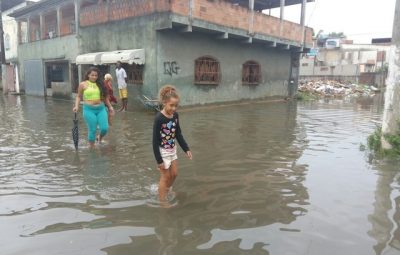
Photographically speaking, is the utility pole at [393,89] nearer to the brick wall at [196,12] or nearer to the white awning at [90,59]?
the brick wall at [196,12]

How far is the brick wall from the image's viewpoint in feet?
43.1

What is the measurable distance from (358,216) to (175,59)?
11.3 m

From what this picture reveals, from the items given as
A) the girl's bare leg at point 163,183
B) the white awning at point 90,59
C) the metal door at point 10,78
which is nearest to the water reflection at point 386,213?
the girl's bare leg at point 163,183

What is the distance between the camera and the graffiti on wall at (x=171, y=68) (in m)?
13.8

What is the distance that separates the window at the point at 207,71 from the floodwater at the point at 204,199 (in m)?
7.66

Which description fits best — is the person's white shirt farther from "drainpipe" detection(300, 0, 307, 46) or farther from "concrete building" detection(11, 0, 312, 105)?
"drainpipe" detection(300, 0, 307, 46)

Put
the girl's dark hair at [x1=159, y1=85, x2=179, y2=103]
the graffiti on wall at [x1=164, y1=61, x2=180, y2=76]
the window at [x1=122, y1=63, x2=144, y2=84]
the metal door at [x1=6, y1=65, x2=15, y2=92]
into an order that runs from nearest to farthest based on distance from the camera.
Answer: the girl's dark hair at [x1=159, y1=85, x2=179, y2=103]
the graffiti on wall at [x1=164, y1=61, x2=180, y2=76]
the window at [x1=122, y1=63, x2=144, y2=84]
the metal door at [x1=6, y1=65, x2=15, y2=92]

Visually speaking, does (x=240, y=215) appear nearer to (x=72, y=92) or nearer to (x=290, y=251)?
(x=290, y=251)

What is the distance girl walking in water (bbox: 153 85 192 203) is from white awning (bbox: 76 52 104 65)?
11.6 metres

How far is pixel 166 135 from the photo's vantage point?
13.6ft

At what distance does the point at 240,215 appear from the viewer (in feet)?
12.8

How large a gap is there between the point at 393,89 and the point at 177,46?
30.7ft

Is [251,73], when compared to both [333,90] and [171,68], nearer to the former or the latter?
[171,68]

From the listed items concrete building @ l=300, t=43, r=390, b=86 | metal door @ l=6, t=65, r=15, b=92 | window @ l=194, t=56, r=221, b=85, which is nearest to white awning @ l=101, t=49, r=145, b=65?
window @ l=194, t=56, r=221, b=85
